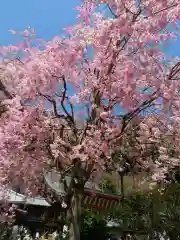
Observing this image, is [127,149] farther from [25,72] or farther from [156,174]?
[25,72]

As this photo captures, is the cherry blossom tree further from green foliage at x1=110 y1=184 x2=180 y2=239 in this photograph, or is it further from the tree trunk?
green foliage at x1=110 y1=184 x2=180 y2=239

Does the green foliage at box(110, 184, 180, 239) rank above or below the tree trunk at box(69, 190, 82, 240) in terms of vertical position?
above

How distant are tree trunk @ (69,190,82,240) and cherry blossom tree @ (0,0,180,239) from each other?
0.02 metres

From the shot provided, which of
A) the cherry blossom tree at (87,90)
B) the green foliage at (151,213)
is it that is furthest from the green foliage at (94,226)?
the cherry blossom tree at (87,90)

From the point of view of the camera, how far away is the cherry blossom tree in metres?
6.82

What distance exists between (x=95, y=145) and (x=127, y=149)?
3.27 metres

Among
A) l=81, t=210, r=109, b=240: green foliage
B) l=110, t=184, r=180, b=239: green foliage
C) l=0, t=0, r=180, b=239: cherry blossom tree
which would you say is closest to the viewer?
l=0, t=0, r=180, b=239: cherry blossom tree

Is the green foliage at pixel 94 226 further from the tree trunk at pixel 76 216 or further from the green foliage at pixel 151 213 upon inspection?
the tree trunk at pixel 76 216

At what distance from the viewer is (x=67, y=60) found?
728 centimetres

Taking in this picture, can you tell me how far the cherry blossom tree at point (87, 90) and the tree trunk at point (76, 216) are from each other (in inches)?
0.8

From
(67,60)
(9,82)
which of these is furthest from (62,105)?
(9,82)

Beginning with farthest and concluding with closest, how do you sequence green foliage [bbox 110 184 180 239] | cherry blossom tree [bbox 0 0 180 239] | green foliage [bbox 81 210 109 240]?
green foliage [bbox 81 210 109 240], green foliage [bbox 110 184 180 239], cherry blossom tree [bbox 0 0 180 239]

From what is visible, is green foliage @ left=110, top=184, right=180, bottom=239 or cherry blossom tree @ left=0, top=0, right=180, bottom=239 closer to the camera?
cherry blossom tree @ left=0, top=0, right=180, bottom=239

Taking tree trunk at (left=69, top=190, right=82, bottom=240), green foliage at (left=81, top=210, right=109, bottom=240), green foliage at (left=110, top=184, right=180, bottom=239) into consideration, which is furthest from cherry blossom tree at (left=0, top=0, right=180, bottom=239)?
green foliage at (left=81, top=210, right=109, bottom=240)
